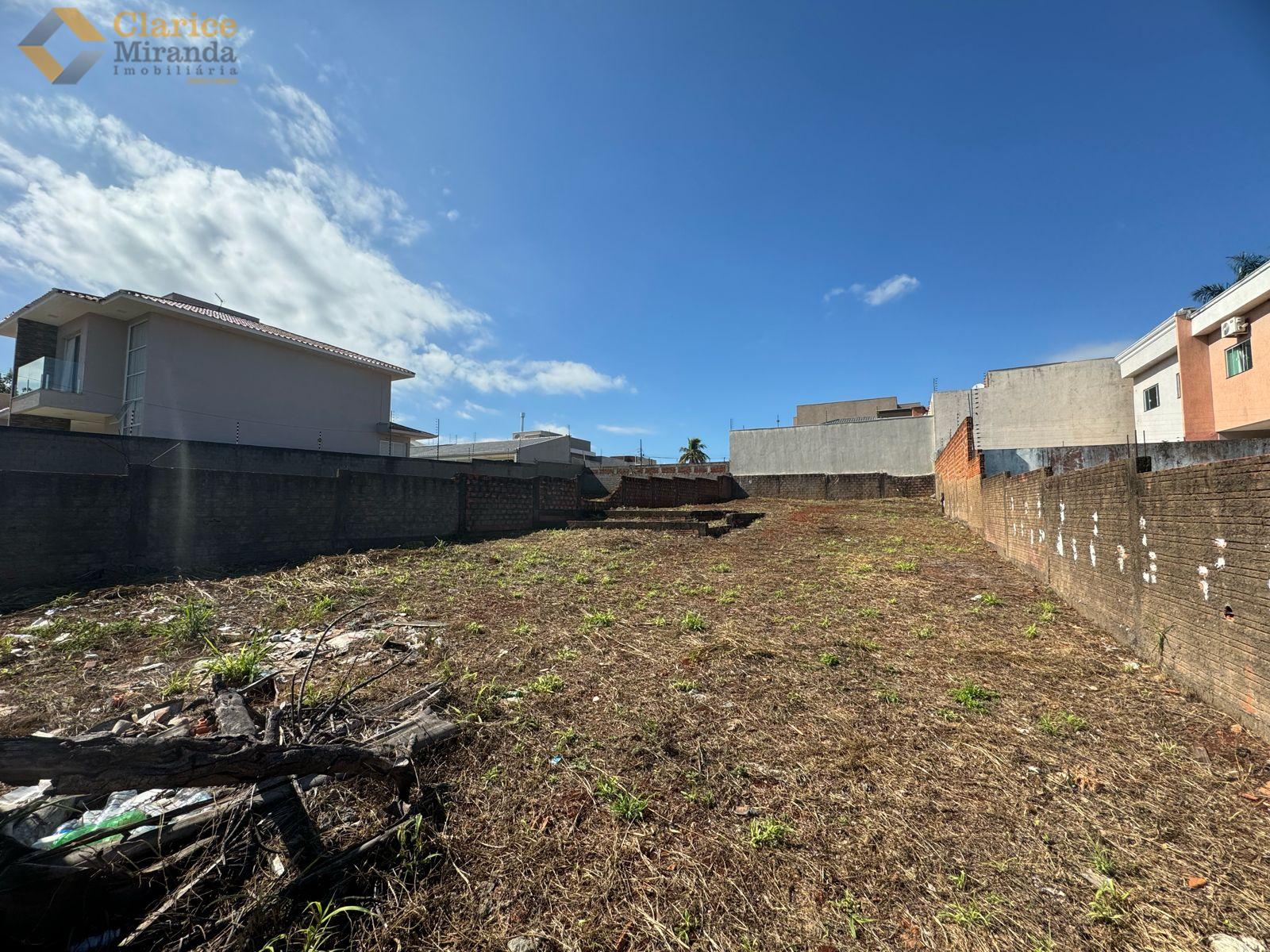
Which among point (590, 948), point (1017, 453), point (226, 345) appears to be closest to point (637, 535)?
point (590, 948)

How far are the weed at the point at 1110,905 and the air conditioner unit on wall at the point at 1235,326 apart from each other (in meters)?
15.4

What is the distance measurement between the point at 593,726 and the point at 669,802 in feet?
2.56

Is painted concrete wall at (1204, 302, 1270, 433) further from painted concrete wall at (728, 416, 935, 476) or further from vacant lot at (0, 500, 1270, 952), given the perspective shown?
vacant lot at (0, 500, 1270, 952)

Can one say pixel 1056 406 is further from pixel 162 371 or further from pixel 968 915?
pixel 162 371

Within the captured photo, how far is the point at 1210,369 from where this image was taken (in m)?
12.4

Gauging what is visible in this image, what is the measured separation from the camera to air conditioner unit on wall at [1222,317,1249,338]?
435 inches

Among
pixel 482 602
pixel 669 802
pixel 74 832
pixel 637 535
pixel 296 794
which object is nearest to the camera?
pixel 74 832

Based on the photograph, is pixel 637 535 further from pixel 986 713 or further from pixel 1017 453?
pixel 1017 453

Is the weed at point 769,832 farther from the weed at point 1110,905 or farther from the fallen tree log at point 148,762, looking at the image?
the fallen tree log at point 148,762

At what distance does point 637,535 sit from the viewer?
1056 cm

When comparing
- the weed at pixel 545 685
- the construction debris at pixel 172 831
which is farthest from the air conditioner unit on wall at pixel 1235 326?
the construction debris at pixel 172 831

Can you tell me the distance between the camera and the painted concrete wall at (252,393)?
12.1 m

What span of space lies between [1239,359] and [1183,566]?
13582mm

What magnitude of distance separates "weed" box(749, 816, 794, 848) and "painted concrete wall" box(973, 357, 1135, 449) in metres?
19.8
